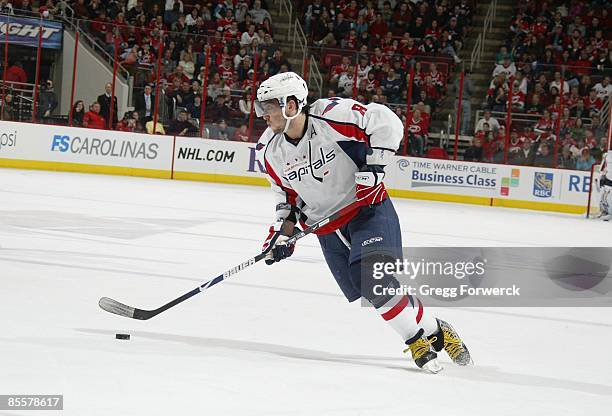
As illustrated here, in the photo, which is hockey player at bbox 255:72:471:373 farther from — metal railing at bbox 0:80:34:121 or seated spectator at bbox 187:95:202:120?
metal railing at bbox 0:80:34:121

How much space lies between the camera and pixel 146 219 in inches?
379

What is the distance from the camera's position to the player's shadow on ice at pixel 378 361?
406cm

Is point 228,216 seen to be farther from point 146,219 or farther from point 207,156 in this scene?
point 207,156

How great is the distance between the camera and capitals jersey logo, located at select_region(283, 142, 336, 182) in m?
4.38

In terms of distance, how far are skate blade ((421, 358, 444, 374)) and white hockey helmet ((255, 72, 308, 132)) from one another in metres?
1.19

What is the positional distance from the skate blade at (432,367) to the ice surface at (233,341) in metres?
0.03

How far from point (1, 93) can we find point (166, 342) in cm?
1188

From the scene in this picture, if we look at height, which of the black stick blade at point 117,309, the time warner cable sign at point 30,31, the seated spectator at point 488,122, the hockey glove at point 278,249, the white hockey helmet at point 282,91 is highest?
the time warner cable sign at point 30,31

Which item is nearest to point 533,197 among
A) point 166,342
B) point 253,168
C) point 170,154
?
point 253,168

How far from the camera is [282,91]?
4.21 m

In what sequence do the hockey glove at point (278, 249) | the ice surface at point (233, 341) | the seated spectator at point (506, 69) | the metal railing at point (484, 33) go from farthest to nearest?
the metal railing at point (484, 33), the seated spectator at point (506, 69), the hockey glove at point (278, 249), the ice surface at point (233, 341)

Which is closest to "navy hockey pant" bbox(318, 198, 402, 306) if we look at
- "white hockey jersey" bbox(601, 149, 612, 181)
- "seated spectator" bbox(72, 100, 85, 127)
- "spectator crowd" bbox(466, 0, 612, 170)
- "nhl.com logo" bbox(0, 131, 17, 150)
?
"white hockey jersey" bbox(601, 149, 612, 181)

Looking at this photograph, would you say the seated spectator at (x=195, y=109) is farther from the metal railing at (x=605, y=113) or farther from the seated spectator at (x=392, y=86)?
the metal railing at (x=605, y=113)

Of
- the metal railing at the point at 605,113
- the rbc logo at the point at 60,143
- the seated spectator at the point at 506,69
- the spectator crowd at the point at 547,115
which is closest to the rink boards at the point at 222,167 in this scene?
the rbc logo at the point at 60,143
